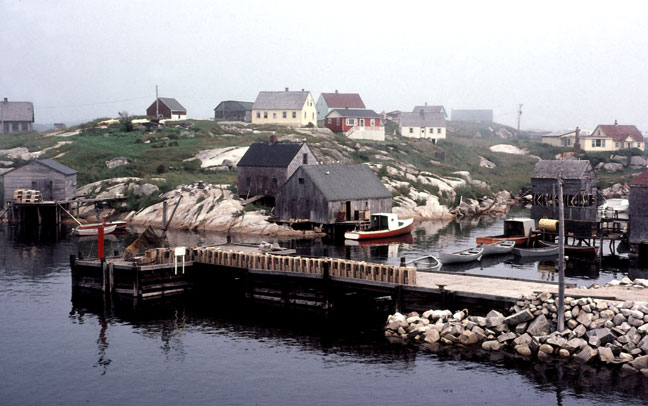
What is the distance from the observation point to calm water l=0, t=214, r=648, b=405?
33.1m

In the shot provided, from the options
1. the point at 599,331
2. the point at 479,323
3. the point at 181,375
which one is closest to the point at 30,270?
the point at 181,375

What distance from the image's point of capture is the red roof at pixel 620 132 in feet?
563

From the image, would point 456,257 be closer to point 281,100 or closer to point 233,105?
point 281,100

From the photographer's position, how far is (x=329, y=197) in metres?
83.6

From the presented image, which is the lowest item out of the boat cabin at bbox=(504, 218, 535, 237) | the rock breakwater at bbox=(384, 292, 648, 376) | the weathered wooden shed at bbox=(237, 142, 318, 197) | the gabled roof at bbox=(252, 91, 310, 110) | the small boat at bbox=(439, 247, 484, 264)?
the rock breakwater at bbox=(384, 292, 648, 376)

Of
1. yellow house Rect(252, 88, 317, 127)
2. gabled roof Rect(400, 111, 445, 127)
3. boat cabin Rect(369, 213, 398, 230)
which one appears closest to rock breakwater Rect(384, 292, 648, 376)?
boat cabin Rect(369, 213, 398, 230)

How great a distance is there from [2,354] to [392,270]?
860 inches

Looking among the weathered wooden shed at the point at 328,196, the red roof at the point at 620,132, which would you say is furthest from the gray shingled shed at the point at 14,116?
the red roof at the point at 620,132

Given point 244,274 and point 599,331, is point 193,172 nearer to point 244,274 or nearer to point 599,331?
point 244,274

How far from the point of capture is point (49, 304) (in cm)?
5028

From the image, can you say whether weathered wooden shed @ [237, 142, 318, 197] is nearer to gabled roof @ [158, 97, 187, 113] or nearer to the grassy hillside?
the grassy hillside

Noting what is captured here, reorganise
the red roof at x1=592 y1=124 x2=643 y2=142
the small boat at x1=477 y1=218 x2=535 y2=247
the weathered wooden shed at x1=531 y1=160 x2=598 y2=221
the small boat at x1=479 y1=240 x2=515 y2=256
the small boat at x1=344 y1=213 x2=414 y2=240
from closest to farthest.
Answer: the small boat at x1=479 y1=240 x2=515 y2=256 → the small boat at x1=477 y1=218 x2=535 y2=247 → the small boat at x1=344 y1=213 x2=414 y2=240 → the weathered wooden shed at x1=531 y1=160 x2=598 y2=221 → the red roof at x1=592 y1=124 x2=643 y2=142

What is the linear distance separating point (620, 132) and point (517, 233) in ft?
367

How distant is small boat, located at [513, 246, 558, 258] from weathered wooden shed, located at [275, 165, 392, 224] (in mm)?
21704
